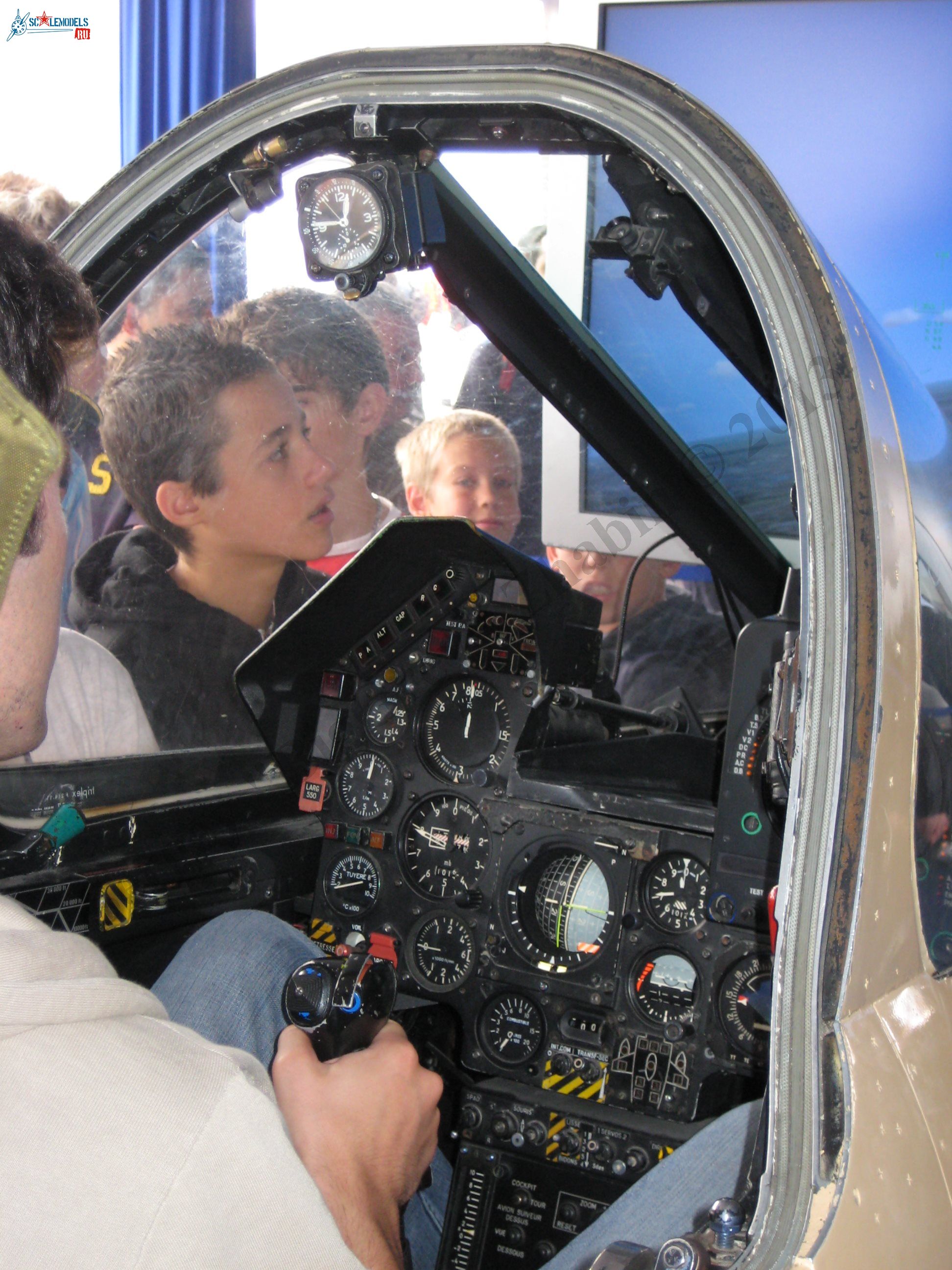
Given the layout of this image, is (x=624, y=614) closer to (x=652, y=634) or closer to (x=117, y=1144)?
(x=652, y=634)

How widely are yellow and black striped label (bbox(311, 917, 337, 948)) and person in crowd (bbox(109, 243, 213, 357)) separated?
1.36 m

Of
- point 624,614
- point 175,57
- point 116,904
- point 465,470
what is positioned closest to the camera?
point 116,904

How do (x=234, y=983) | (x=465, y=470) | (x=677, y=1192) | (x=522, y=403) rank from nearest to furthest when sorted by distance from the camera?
1. (x=677, y=1192)
2. (x=234, y=983)
3. (x=522, y=403)
4. (x=465, y=470)

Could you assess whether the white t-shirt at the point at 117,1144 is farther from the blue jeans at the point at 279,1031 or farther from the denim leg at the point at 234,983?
the denim leg at the point at 234,983

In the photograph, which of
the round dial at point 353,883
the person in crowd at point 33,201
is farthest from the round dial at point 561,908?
the person in crowd at point 33,201

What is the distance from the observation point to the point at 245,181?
1747 millimetres

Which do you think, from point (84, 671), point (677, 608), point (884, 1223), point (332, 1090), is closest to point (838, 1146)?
point (884, 1223)

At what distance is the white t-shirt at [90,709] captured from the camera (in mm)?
2141

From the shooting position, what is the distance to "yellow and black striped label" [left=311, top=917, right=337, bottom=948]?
8.45 ft

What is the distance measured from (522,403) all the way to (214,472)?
2.34ft

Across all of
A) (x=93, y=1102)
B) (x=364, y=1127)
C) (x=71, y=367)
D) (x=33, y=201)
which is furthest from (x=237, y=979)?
(x=33, y=201)

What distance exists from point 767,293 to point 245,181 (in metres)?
0.98

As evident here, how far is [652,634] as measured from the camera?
11.7ft

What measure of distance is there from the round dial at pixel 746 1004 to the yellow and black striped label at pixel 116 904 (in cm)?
118
